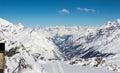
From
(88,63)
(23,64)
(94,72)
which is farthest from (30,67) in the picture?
(88,63)

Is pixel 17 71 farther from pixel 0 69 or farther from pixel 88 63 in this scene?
pixel 88 63

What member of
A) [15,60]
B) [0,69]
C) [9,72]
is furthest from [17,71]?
[0,69]

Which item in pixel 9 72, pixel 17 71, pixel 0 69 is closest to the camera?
pixel 0 69

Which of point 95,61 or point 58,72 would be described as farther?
point 95,61

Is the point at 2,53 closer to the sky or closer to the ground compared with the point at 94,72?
closer to the sky

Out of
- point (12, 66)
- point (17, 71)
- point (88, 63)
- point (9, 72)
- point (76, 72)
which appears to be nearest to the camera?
point (17, 71)

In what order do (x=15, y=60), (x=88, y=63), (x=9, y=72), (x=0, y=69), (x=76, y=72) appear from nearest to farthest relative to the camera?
(x=0, y=69), (x=9, y=72), (x=15, y=60), (x=76, y=72), (x=88, y=63)

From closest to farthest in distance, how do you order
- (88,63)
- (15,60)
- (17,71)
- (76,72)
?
(17,71)
(15,60)
(76,72)
(88,63)

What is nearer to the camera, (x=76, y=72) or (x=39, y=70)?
(x=39, y=70)

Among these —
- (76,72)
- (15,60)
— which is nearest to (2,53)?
(15,60)

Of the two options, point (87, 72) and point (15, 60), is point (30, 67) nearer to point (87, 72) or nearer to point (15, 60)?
point (15, 60)
